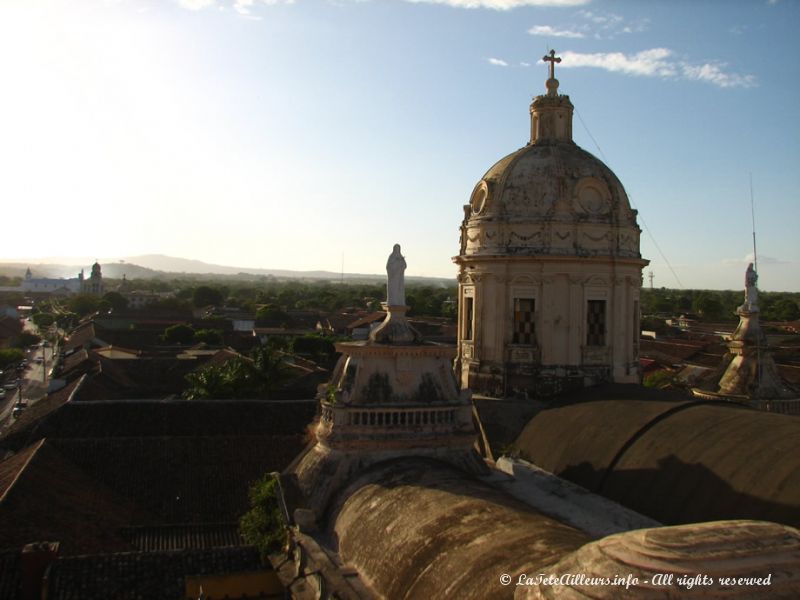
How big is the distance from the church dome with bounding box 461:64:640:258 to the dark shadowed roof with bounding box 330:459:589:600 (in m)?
7.62

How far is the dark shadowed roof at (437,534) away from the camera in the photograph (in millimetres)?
7660

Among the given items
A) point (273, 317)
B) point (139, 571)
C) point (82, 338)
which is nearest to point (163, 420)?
point (139, 571)

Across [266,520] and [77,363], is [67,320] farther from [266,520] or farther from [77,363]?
[266,520]

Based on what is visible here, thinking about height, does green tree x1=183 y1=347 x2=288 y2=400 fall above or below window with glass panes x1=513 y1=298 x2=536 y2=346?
below

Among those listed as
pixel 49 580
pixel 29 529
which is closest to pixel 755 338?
pixel 49 580

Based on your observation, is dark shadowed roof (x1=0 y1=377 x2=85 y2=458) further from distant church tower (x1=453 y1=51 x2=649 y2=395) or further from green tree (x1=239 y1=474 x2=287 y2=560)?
distant church tower (x1=453 y1=51 x2=649 y2=395)

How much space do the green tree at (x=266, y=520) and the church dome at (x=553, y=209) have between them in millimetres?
8162

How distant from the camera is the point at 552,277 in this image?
17.9m

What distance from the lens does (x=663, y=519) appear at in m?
11.1

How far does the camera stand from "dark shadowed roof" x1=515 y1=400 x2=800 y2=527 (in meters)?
10.1

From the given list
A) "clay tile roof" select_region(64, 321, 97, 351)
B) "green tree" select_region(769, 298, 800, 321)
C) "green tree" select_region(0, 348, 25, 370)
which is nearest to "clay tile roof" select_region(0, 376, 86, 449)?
"green tree" select_region(0, 348, 25, 370)

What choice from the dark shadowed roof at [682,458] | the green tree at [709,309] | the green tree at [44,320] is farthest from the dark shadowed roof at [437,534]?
the green tree at [709,309]

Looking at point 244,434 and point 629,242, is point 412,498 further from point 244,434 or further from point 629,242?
point 244,434

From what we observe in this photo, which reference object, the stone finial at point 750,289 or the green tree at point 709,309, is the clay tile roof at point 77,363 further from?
the green tree at point 709,309
